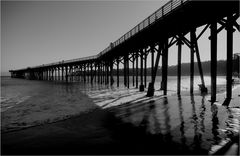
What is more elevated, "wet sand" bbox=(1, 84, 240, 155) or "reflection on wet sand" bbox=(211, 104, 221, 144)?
"reflection on wet sand" bbox=(211, 104, 221, 144)

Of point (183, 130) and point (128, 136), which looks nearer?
point (128, 136)

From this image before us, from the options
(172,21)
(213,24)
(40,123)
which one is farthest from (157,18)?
(40,123)

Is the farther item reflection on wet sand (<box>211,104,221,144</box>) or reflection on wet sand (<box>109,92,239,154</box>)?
reflection on wet sand (<box>211,104,221,144</box>)

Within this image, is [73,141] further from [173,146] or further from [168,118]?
[168,118]

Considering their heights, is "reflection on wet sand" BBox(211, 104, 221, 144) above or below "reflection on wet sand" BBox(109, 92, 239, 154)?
above

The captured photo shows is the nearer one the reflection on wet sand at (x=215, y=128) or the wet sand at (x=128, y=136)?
the wet sand at (x=128, y=136)

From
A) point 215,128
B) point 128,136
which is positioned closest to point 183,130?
point 215,128

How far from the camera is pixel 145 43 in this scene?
1569 cm

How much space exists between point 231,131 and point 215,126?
1.58 feet

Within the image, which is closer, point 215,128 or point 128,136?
point 128,136

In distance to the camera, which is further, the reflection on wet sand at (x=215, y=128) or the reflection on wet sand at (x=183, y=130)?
the reflection on wet sand at (x=215, y=128)

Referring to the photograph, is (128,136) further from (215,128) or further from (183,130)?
(215,128)

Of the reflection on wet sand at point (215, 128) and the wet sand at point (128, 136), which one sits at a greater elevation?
the reflection on wet sand at point (215, 128)

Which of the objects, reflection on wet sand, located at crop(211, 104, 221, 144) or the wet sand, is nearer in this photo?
the wet sand
